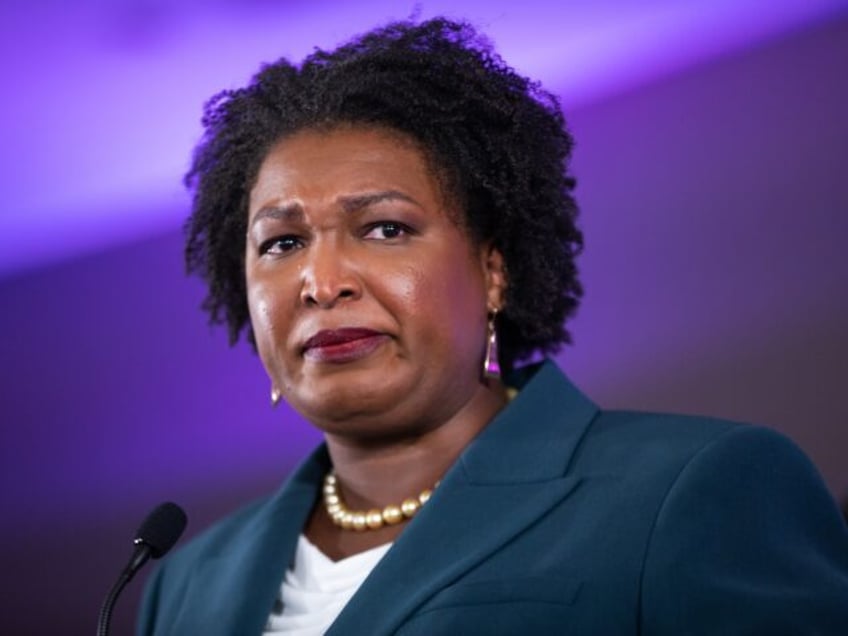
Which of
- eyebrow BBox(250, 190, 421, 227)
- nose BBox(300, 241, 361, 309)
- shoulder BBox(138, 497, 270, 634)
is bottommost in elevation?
shoulder BBox(138, 497, 270, 634)

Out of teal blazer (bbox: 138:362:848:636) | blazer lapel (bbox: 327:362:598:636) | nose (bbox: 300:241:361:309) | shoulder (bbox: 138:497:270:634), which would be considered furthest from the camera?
shoulder (bbox: 138:497:270:634)

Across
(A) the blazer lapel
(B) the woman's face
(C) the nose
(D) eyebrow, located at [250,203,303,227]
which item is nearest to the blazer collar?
(A) the blazer lapel

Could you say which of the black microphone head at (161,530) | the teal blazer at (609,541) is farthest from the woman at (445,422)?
the black microphone head at (161,530)

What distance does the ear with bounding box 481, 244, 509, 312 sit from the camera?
1974mm

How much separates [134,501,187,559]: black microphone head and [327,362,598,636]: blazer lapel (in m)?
0.24

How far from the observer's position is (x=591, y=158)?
2648mm

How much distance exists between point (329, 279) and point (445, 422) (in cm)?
29

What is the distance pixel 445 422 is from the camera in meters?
1.93

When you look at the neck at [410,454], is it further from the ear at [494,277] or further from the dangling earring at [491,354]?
the ear at [494,277]

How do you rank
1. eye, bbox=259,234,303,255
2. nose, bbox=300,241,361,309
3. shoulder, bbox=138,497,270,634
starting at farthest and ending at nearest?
Answer: shoulder, bbox=138,497,270,634 < eye, bbox=259,234,303,255 < nose, bbox=300,241,361,309

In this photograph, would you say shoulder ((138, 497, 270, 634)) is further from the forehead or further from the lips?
the forehead

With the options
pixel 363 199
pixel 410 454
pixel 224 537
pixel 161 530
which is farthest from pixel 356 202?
pixel 224 537

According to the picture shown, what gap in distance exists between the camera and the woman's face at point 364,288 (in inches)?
70.6

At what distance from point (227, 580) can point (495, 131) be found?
0.77m
